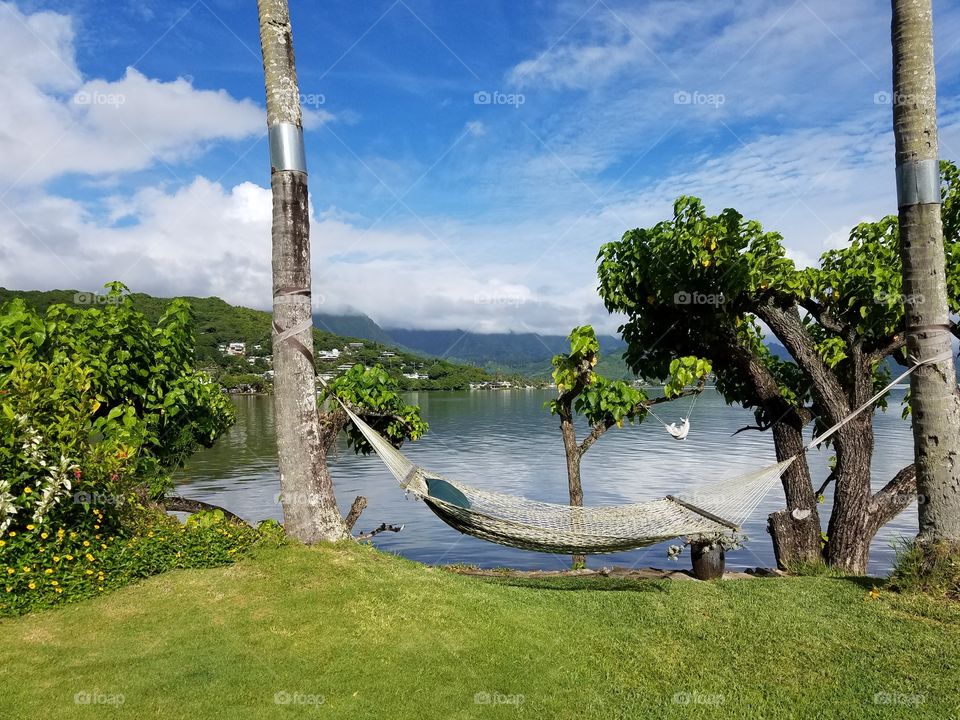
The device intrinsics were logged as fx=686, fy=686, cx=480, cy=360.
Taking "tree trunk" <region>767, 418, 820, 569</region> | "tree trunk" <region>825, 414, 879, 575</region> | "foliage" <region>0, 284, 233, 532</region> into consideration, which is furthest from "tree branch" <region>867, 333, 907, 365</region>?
"foliage" <region>0, 284, 233, 532</region>

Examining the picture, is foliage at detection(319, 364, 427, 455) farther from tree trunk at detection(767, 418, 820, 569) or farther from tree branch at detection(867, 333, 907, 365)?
tree branch at detection(867, 333, 907, 365)

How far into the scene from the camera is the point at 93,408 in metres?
4.91

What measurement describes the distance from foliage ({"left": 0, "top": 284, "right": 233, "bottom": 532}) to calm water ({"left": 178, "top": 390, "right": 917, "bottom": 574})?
201 inches

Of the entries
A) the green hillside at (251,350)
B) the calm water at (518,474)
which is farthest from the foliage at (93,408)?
the green hillside at (251,350)

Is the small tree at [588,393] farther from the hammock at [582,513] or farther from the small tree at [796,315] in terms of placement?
the hammock at [582,513]

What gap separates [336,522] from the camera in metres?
5.14

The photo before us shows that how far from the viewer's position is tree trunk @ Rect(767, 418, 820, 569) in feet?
21.9

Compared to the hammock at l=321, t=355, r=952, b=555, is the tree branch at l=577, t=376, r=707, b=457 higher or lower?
higher

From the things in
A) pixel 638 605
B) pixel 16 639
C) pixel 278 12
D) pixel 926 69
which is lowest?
pixel 638 605

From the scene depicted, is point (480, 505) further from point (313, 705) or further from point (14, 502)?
point (14, 502)

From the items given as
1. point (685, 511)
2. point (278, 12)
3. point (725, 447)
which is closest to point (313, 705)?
point (685, 511)

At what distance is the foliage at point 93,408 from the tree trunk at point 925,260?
5.50 metres

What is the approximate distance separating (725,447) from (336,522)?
31340 millimetres

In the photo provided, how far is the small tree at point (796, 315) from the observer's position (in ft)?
20.6
